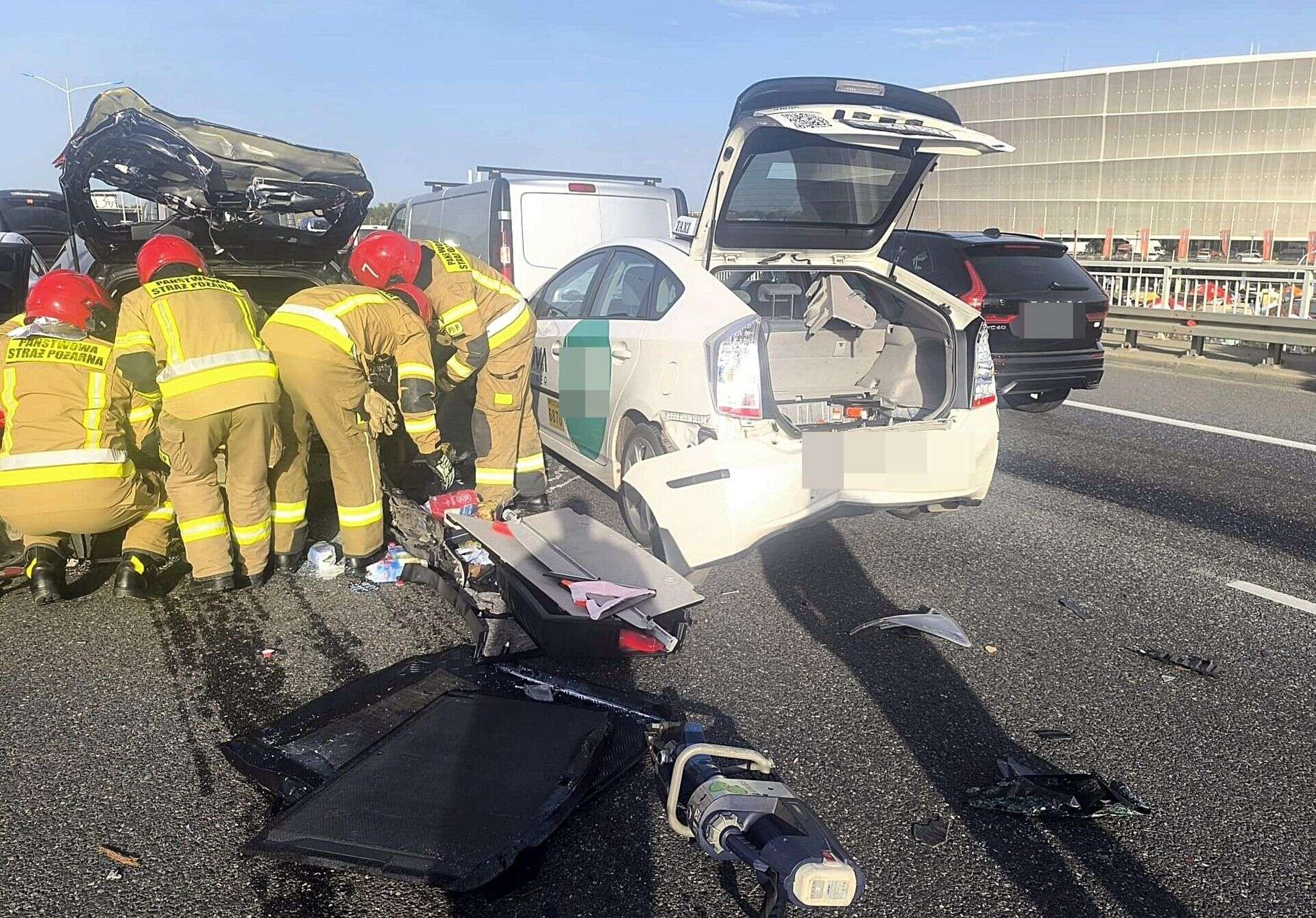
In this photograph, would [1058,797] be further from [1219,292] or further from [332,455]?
[1219,292]

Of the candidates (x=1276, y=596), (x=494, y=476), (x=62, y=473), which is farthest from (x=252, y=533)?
(x=1276, y=596)

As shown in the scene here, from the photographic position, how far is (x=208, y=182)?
5.19 metres

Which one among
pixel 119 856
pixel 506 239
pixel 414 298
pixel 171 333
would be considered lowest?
pixel 119 856

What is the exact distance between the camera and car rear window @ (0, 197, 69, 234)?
41.9ft

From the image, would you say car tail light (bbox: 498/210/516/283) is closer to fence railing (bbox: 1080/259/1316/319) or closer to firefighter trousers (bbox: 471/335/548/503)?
firefighter trousers (bbox: 471/335/548/503)

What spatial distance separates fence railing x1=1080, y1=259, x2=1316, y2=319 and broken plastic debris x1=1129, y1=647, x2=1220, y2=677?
936cm

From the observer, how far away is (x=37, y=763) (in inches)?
Answer: 118

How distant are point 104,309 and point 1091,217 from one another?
125 feet

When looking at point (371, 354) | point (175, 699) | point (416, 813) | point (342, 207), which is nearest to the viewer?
point (416, 813)

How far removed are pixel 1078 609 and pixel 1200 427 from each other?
4641 mm

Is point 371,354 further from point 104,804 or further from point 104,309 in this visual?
point 104,804

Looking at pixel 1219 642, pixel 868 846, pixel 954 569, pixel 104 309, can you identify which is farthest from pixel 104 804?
pixel 1219 642

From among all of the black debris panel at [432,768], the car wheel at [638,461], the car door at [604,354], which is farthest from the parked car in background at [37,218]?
the black debris panel at [432,768]

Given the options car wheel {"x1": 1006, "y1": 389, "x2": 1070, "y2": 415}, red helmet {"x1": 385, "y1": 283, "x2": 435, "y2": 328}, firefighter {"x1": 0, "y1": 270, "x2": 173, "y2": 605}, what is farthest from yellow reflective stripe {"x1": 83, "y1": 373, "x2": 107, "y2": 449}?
car wheel {"x1": 1006, "y1": 389, "x2": 1070, "y2": 415}
